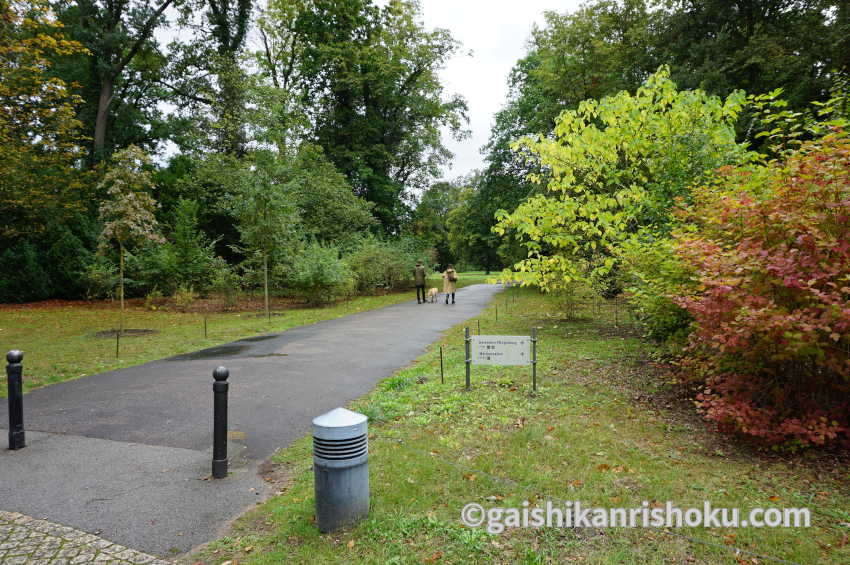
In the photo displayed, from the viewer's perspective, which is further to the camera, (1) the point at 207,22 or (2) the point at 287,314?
(1) the point at 207,22

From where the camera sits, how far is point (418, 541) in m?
3.40

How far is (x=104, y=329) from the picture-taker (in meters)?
13.9

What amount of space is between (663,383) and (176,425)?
7.02m

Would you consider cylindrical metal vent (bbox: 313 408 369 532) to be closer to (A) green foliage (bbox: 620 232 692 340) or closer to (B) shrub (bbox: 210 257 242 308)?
Answer: (A) green foliage (bbox: 620 232 692 340)

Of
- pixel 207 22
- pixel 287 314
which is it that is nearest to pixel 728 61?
pixel 287 314

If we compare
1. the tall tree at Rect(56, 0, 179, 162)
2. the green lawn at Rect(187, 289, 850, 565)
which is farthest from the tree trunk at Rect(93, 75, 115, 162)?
the green lawn at Rect(187, 289, 850, 565)

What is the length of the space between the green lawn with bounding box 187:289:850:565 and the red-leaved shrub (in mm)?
432

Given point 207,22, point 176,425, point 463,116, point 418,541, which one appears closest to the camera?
point 418,541

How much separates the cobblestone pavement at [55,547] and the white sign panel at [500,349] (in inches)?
175

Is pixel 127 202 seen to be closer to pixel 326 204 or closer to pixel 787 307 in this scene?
pixel 326 204

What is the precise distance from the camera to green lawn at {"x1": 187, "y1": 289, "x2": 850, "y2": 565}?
328cm

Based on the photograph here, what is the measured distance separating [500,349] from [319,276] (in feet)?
43.6

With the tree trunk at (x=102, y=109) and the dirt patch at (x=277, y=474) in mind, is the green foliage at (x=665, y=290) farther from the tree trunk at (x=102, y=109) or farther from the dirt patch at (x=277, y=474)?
the tree trunk at (x=102, y=109)

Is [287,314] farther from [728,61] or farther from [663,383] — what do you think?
[728,61]
